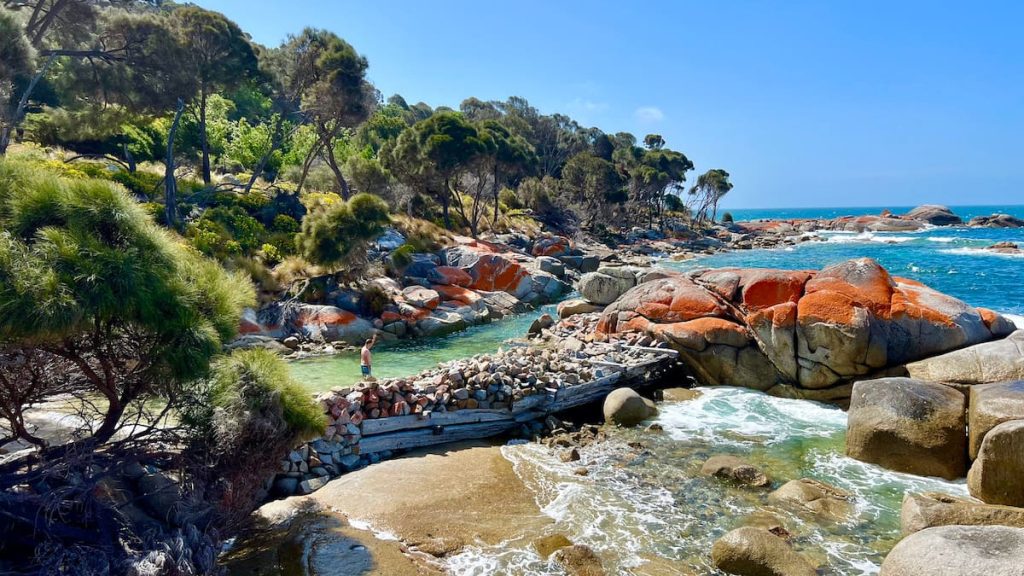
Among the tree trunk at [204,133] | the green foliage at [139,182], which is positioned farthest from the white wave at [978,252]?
the green foliage at [139,182]

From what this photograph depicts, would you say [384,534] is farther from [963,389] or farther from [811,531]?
[963,389]

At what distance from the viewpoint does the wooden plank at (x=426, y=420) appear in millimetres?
11758

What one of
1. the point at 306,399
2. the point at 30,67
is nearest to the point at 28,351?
the point at 306,399

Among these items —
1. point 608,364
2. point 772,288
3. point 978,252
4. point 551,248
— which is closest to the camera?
point 608,364

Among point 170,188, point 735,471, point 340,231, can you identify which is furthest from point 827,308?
point 170,188

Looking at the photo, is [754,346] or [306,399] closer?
[306,399]

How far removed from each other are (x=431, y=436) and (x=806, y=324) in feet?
36.6

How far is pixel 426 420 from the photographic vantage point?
1230 centimetres

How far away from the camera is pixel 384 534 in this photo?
27.6 feet

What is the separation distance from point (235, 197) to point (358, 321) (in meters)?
15.3

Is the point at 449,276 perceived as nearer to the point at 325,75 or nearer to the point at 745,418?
the point at 325,75

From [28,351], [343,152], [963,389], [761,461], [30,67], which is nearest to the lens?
[28,351]

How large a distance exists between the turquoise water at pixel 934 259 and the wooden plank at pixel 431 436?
30109 mm

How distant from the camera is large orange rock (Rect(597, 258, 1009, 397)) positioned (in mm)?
14633
